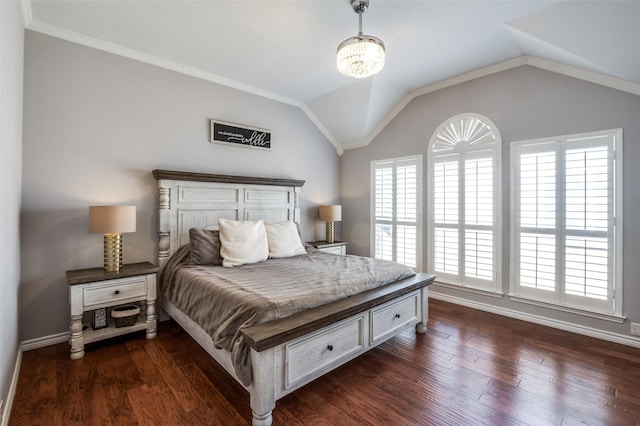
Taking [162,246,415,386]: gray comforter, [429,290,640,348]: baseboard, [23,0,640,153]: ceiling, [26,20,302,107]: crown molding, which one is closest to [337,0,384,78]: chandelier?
[23,0,640,153]: ceiling

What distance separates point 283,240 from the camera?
3.40m

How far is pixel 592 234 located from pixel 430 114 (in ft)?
7.11

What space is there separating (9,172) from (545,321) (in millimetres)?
4633

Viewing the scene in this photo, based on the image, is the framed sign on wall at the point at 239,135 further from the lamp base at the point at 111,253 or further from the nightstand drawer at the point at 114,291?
the nightstand drawer at the point at 114,291

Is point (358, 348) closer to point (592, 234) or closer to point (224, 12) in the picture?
point (592, 234)

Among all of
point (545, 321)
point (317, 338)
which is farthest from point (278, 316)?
point (545, 321)

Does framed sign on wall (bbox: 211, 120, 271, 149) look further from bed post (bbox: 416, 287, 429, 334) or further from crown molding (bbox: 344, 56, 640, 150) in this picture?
bed post (bbox: 416, 287, 429, 334)

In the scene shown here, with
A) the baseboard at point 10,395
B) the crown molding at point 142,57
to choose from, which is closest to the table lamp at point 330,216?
the crown molding at point 142,57

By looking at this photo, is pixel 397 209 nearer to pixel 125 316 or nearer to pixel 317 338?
pixel 317 338

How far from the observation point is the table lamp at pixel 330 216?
4.44m

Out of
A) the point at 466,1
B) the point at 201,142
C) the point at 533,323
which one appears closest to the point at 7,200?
the point at 201,142

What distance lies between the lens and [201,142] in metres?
3.47

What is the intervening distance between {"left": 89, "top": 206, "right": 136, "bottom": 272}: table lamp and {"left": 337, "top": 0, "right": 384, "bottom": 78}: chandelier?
7.28 feet

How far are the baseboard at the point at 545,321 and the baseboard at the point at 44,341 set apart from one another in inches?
157
